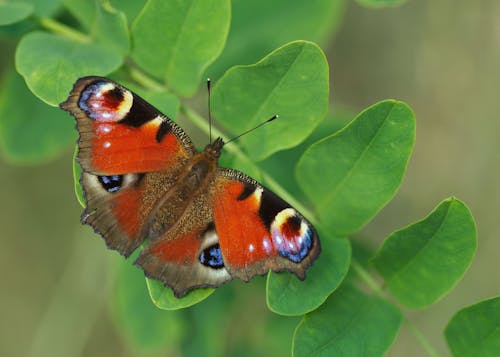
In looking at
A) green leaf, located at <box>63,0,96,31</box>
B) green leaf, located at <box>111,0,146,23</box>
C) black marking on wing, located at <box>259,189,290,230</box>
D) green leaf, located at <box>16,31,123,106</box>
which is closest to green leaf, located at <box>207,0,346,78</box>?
green leaf, located at <box>111,0,146,23</box>

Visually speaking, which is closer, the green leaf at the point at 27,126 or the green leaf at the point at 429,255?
the green leaf at the point at 429,255

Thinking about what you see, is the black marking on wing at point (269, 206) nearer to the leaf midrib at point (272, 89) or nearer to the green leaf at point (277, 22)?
the leaf midrib at point (272, 89)

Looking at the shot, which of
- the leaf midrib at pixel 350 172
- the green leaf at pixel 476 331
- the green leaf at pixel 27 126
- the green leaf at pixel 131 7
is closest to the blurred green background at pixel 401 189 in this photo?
the green leaf at pixel 27 126

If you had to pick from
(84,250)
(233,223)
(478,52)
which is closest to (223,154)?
(233,223)

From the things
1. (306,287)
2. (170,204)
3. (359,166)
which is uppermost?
(359,166)

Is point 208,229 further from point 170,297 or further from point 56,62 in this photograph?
point 56,62

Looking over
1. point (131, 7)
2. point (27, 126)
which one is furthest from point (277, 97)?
point (27, 126)
